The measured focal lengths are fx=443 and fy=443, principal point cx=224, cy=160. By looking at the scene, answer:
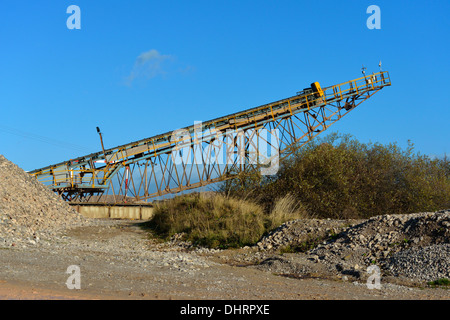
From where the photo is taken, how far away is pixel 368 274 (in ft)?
33.5

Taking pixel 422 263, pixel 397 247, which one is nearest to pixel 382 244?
pixel 397 247

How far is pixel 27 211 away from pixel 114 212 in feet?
25.6

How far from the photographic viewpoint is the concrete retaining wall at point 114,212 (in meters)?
26.5

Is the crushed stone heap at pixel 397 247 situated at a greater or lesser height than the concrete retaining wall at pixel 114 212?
lesser

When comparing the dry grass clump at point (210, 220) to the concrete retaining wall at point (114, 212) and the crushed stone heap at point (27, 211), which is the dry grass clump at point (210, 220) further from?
the concrete retaining wall at point (114, 212)

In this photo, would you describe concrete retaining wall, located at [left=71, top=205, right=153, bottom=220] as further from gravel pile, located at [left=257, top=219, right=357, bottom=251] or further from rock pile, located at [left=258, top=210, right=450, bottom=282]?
rock pile, located at [left=258, top=210, right=450, bottom=282]

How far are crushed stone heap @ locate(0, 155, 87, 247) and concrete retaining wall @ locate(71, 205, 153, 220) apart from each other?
11.0 feet

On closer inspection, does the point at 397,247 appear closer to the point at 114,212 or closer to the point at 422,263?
the point at 422,263

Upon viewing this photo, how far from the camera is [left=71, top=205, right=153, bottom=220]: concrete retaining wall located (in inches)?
1043

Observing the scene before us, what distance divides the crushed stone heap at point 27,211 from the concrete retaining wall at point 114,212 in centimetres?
336
